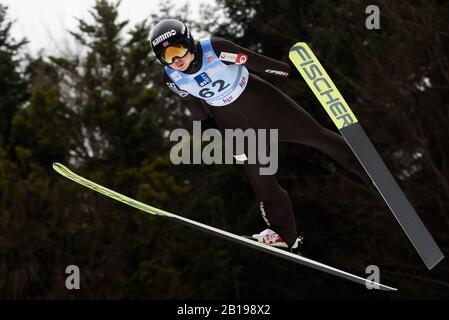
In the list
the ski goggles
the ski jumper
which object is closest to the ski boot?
the ski jumper

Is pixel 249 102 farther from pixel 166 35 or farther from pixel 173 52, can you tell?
pixel 166 35

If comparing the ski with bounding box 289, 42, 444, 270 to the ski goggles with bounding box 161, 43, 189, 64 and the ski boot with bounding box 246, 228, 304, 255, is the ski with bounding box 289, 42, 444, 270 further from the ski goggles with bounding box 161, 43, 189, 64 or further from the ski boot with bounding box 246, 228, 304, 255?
the ski boot with bounding box 246, 228, 304, 255

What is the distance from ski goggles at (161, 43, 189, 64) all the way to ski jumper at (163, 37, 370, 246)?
13 cm

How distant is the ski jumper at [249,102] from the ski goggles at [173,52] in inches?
5.0

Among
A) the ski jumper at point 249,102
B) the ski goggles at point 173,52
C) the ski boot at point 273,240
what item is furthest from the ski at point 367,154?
the ski boot at point 273,240

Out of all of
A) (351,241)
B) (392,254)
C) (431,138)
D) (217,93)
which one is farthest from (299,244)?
(351,241)

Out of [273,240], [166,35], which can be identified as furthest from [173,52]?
[273,240]

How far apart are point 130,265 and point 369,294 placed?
5670mm

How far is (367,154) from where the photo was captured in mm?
4914

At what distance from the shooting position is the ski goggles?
4.81 metres

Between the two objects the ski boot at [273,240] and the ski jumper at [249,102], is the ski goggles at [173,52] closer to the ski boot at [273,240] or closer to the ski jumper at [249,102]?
the ski jumper at [249,102]

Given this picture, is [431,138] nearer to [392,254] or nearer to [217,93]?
[392,254]

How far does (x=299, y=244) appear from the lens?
18.4 feet

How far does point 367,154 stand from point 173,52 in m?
1.33
